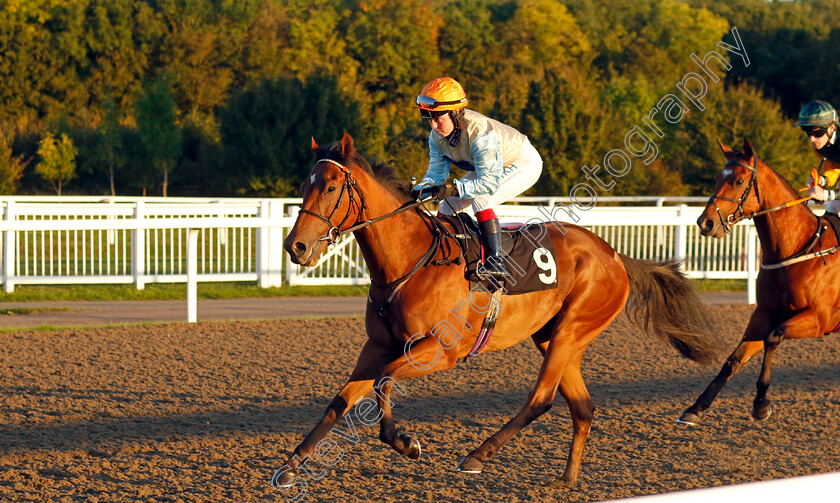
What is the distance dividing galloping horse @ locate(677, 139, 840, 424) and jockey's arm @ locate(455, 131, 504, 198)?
162 cm

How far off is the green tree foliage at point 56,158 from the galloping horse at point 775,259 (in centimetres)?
2809

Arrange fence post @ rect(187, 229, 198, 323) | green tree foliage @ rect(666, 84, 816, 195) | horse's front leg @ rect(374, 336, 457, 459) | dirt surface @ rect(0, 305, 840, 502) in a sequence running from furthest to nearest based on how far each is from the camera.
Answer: green tree foliage @ rect(666, 84, 816, 195), fence post @ rect(187, 229, 198, 323), dirt surface @ rect(0, 305, 840, 502), horse's front leg @ rect(374, 336, 457, 459)

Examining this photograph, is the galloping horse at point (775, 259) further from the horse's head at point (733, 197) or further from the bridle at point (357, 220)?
the bridle at point (357, 220)

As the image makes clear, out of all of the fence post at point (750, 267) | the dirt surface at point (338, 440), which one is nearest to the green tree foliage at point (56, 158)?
the dirt surface at point (338, 440)

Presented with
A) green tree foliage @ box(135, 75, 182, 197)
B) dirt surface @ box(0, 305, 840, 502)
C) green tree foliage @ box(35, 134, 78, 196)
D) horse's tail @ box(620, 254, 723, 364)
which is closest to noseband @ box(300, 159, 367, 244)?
dirt surface @ box(0, 305, 840, 502)

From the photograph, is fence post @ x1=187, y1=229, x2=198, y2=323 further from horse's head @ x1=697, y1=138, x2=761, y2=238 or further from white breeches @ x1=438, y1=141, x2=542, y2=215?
horse's head @ x1=697, y1=138, x2=761, y2=238

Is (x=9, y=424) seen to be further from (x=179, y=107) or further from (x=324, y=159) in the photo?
(x=179, y=107)

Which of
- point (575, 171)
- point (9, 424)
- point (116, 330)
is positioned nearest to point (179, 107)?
point (575, 171)

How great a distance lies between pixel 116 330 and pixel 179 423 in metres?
3.35

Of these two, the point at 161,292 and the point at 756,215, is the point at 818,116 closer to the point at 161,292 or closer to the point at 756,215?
the point at 756,215

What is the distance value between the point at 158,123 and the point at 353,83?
306 inches

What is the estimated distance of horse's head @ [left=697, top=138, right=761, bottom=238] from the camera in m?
5.15

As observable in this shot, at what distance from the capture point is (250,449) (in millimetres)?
4379

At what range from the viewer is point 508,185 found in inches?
173
